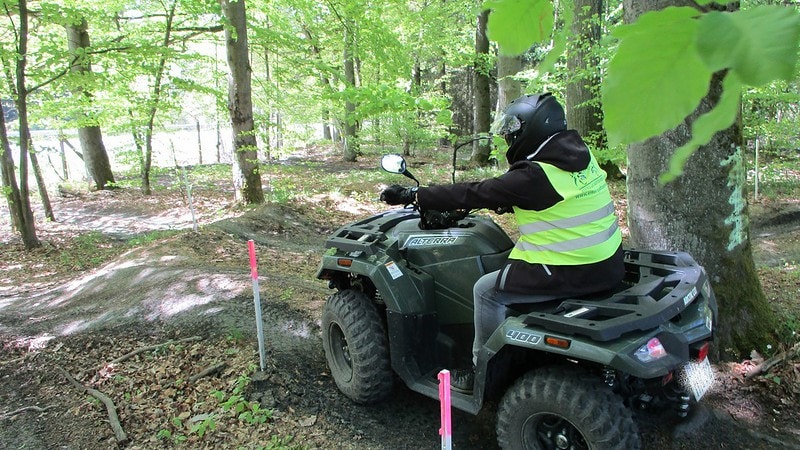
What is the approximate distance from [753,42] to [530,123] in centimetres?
235

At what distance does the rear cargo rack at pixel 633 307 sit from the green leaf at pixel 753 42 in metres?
2.05

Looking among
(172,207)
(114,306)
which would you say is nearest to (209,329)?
(114,306)

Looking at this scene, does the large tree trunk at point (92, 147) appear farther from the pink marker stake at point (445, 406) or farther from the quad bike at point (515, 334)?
the pink marker stake at point (445, 406)

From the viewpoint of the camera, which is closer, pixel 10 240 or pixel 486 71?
pixel 10 240

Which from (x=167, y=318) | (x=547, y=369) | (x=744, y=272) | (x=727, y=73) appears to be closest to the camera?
(x=727, y=73)

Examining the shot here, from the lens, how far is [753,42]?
1.42ft

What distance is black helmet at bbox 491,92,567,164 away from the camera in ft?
8.90

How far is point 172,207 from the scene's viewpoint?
44.4 feet

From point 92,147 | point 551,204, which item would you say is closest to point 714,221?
point 551,204

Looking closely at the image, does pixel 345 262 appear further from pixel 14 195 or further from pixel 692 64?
pixel 14 195

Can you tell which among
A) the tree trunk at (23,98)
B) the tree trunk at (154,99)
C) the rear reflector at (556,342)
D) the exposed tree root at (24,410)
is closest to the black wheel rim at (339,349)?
the rear reflector at (556,342)

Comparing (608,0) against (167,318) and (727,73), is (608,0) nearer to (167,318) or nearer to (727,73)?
(167,318)

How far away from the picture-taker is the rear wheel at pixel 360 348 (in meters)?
3.59

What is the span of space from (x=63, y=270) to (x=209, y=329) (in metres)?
5.49
